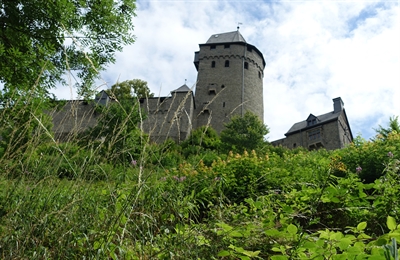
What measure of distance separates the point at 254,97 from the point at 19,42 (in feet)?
89.3

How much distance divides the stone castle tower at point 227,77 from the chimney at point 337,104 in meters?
6.48

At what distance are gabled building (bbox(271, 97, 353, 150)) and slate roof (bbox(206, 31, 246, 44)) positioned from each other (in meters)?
10.5

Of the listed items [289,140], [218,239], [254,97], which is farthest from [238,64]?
[218,239]

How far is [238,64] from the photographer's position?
31.7 m

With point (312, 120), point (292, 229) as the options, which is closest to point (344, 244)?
point (292, 229)

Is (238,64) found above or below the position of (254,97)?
above

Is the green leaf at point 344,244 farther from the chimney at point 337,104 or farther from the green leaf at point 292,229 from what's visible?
the chimney at point 337,104

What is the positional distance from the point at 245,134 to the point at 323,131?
11277 mm

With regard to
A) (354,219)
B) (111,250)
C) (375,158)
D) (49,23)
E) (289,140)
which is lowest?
(111,250)

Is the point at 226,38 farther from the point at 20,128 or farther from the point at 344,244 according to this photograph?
the point at 344,244

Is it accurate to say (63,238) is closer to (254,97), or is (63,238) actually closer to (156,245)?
(156,245)

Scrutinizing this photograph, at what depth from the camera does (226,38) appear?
1358 inches

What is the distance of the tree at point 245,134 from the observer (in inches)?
765

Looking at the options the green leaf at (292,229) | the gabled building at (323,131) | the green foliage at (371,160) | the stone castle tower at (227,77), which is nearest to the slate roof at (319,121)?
the gabled building at (323,131)
